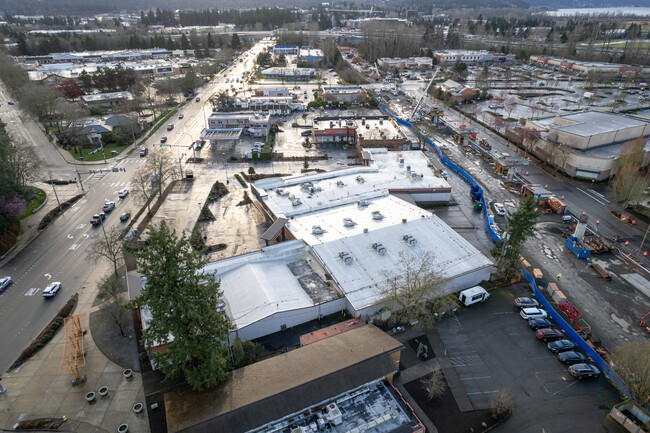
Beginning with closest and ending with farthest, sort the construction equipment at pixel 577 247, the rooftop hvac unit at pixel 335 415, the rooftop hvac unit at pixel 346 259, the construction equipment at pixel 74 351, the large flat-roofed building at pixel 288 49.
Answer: the rooftop hvac unit at pixel 335 415 < the construction equipment at pixel 74 351 < the rooftop hvac unit at pixel 346 259 < the construction equipment at pixel 577 247 < the large flat-roofed building at pixel 288 49

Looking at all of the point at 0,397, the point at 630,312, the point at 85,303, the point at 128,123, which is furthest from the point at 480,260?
the point at 128,123

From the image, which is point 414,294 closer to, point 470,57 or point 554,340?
point 554,340

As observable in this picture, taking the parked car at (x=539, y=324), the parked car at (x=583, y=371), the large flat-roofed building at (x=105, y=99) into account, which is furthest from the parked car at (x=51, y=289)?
the large flat-roofed building at (x=105, y=99)

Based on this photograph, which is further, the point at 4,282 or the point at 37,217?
the point at 37,217

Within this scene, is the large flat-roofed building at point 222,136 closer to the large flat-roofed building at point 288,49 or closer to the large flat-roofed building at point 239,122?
the large flat-roofed building at point 239,122

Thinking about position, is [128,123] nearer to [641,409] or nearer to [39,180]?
[39,180]

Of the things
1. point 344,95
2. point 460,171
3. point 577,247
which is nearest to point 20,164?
point 460,171

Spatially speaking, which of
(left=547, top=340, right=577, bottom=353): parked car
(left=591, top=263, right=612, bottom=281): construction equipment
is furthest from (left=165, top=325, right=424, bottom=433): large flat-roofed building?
(left=591, top=263, right=612, bottom=281): construction equipment
